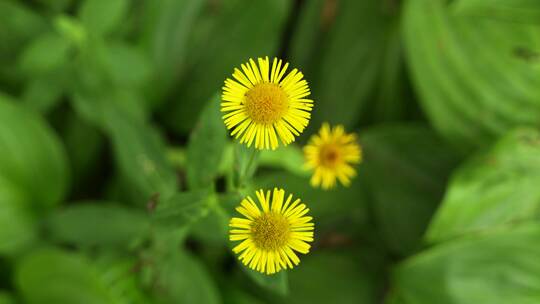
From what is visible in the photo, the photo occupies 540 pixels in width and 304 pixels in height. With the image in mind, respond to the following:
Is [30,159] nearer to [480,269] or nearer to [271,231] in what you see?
[271,231]

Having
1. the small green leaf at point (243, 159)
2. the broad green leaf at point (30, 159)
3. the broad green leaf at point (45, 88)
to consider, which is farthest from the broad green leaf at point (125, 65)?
the small green leaf at point (243, 159)

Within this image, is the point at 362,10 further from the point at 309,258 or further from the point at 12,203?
the point at 12,203

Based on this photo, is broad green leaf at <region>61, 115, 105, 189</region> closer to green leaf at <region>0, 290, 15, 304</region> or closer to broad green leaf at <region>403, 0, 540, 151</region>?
green leaf at <region>0, 290, 15, 304</region>

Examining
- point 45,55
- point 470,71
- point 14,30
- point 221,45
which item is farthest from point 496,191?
point 14,30

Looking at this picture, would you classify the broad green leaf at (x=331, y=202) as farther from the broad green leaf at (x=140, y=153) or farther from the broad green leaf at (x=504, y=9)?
the broad green leaf at (x=504, y=9)

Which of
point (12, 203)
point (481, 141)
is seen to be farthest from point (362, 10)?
point (12, 203)

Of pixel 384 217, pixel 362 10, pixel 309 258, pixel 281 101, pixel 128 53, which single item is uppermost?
pixel 362 10
